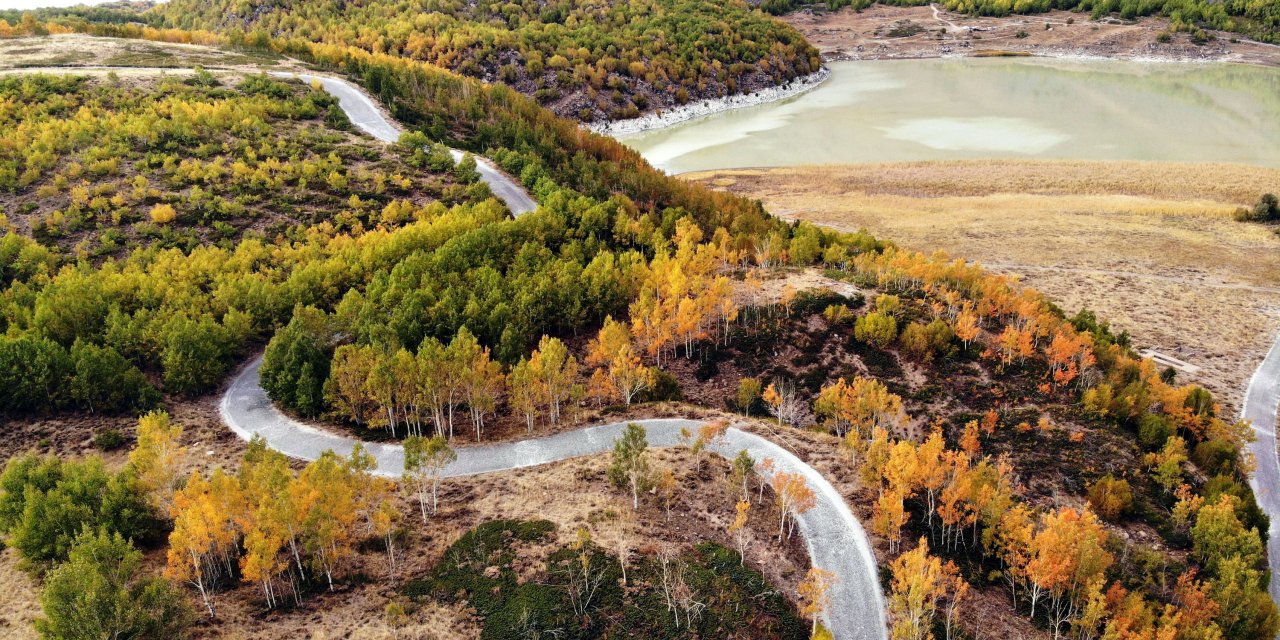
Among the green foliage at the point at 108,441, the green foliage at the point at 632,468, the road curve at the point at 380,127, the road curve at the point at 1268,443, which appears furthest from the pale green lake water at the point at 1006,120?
the green foliage at the point at 108,441

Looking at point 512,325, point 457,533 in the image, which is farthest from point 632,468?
point 512,325

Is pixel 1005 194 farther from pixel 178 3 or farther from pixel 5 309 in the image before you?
pixel 178 3

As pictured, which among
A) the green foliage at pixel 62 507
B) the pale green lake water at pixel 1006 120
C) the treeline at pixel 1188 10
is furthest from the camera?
the treeline at pixel 1188 10

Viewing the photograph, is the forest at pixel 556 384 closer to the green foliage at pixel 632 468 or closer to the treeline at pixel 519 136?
the green foliage at pixel 632 468

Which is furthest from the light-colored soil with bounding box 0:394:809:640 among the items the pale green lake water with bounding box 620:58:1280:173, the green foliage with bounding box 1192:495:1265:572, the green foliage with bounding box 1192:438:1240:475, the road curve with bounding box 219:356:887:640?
the pale green lake water with bounding box 620:58:1280:173

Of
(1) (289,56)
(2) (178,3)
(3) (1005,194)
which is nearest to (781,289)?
(3) (1005,194)

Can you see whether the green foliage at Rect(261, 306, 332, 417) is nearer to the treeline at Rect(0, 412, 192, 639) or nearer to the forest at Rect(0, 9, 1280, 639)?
the forest at Rect(0, 9, 1280, 639)

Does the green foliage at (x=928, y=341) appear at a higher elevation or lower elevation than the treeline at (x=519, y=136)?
lower

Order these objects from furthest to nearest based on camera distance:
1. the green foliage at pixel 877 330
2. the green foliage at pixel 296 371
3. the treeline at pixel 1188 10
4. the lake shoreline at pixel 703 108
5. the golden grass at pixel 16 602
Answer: the treeline at pixel 1188 10 → the lake shoreline at pixel 703 108 → the green foliage at pixel 877 330 → the green foliage at pixel 296 371 → the golden grass at pixel 16 602
